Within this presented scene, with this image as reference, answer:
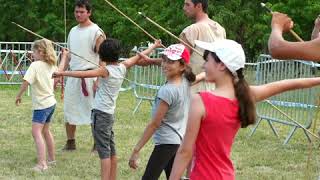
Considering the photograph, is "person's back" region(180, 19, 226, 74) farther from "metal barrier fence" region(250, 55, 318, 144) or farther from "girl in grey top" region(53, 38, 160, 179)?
"metal barrier fence" region(250, 55, 318, 144)

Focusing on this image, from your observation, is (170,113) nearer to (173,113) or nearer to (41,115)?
(173,113)

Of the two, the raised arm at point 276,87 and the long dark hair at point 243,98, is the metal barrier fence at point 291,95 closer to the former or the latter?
the raised arm at point 276,87

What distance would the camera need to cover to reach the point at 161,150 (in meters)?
5.43

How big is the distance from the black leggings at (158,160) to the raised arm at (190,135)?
65.9 inches

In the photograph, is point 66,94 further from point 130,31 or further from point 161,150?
point 130,31

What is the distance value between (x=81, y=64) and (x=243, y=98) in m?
4.67

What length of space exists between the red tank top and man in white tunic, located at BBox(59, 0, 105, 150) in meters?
4.43

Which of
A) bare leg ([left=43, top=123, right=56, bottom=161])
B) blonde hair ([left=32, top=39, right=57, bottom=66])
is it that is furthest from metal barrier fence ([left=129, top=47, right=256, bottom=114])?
blonde hair ([left=32, top=39, right=57, bottom=66])

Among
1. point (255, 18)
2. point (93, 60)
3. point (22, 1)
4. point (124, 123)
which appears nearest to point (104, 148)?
point (93, 60)

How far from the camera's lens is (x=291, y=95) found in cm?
928

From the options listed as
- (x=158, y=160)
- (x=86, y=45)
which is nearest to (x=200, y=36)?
(x=158, y=160)

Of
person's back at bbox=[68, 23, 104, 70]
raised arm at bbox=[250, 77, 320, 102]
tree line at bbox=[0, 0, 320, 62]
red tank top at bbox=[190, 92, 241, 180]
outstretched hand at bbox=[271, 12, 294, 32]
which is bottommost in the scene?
tree line at bbox=[0, 0, 320, 62]

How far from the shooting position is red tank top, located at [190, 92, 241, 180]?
361 centimetres

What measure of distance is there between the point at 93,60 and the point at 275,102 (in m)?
2.87
